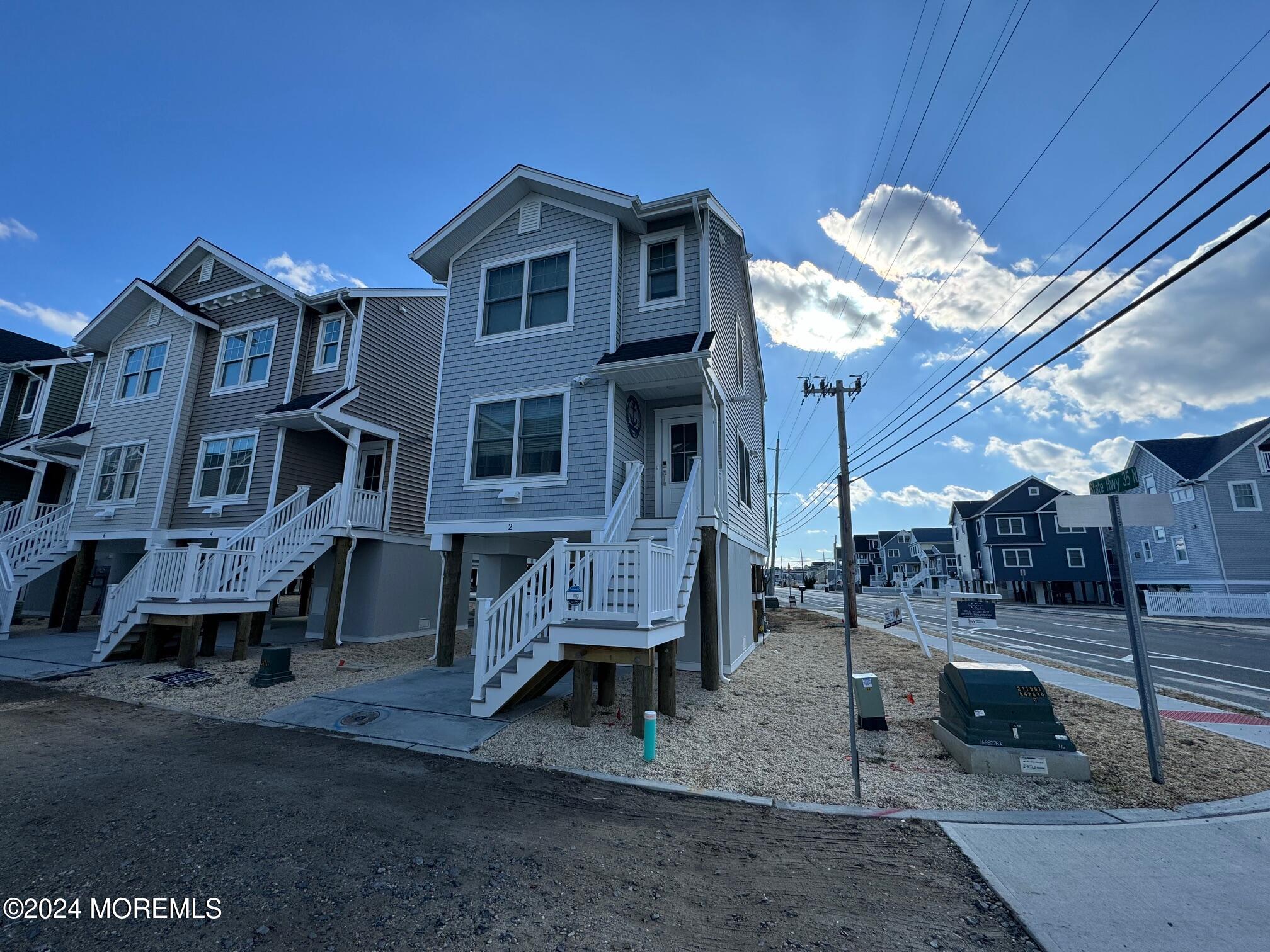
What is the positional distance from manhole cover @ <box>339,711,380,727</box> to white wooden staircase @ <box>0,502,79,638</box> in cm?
1338

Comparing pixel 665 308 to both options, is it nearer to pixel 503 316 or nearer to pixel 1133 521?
pixel 503 316

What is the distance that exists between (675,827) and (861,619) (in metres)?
24.2

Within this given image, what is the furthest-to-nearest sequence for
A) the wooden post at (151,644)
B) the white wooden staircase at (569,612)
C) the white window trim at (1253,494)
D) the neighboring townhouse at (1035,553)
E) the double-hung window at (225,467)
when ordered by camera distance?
the neighboring townhouse at (1035,553) → the white window trim at (1253,494) → the double-hung window at (225,467) → the wooden post at (151,644) → the white wooden staircase at (569,612)

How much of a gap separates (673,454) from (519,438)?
3312 millimetres

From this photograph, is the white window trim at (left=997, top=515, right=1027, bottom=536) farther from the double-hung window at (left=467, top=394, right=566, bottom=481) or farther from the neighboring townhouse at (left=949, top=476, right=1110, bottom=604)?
the double-hung window at (left=467, top=394, right=566, bottom=481)

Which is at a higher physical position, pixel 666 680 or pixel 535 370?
pixel 535 370

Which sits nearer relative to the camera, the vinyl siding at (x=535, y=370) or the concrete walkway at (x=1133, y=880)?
the concrete walkway at (x=1133, y=880)

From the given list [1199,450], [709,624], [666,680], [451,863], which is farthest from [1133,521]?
[1199,450]

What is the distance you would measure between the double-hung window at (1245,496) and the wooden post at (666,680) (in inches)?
1602

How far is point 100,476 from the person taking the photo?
54.4 feet

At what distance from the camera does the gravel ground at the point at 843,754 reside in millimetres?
5137

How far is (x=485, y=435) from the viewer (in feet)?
35.9

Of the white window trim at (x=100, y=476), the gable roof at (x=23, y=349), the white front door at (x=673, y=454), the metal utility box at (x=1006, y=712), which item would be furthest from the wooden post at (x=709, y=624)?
the gable roof at (x=23, y=349)

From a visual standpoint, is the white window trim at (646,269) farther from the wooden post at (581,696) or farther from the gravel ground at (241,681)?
the gravel ground at (241,681)
